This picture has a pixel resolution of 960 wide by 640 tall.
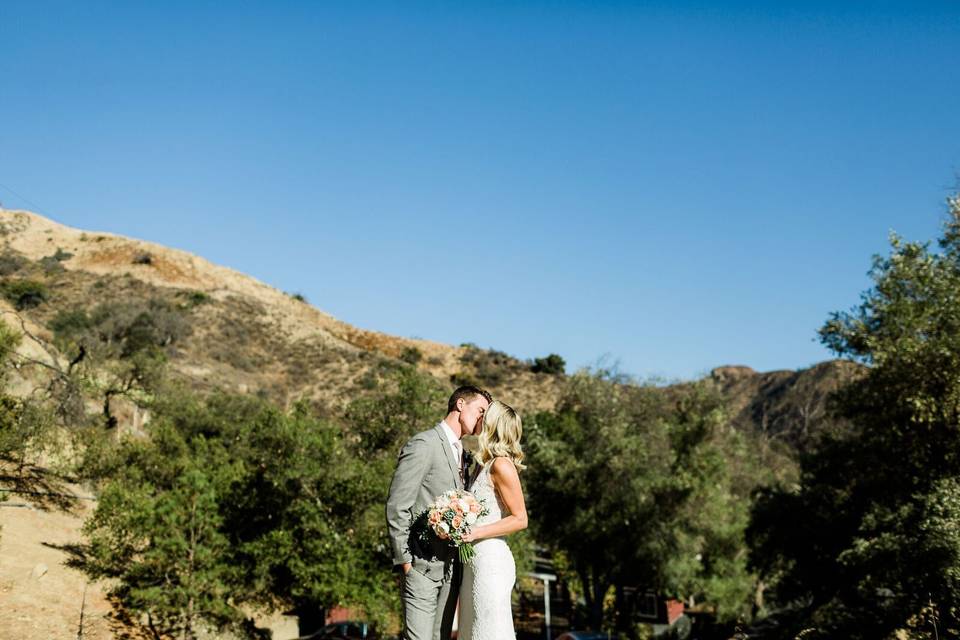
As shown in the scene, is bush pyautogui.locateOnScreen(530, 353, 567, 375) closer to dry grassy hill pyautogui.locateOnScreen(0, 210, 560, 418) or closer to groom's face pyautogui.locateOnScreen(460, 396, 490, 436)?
dry grassy hill pyautogui.locateOnScreen(0, 210, 560, 418)

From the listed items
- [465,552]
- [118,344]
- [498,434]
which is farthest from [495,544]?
[118,344]

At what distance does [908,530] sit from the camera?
14.5 metres

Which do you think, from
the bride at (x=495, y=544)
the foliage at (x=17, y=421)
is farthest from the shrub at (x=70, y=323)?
the bride at (x=495, y=544)

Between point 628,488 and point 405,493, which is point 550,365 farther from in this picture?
point 405,493

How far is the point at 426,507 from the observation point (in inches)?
228

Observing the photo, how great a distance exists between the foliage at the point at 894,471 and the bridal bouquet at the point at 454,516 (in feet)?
27.3

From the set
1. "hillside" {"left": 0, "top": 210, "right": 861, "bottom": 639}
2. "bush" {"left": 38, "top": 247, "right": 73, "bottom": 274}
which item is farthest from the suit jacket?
"bush" {"left": 38, "top": 247, "right": 73, "bottom": 274}

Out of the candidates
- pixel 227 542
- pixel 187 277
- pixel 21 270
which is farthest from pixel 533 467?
pixel 187 277

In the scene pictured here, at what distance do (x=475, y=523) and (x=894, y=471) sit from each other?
15.6m

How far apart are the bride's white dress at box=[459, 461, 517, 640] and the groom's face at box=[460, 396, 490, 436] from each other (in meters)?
0.33

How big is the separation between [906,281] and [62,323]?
167 ft

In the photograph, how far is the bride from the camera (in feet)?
19.0

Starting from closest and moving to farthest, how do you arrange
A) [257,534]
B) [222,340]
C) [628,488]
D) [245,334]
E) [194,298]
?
1. [257,534]
2. [628,488]
3. [222,340]
4. [245,334]
5. [194,298]

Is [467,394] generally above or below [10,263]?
below
